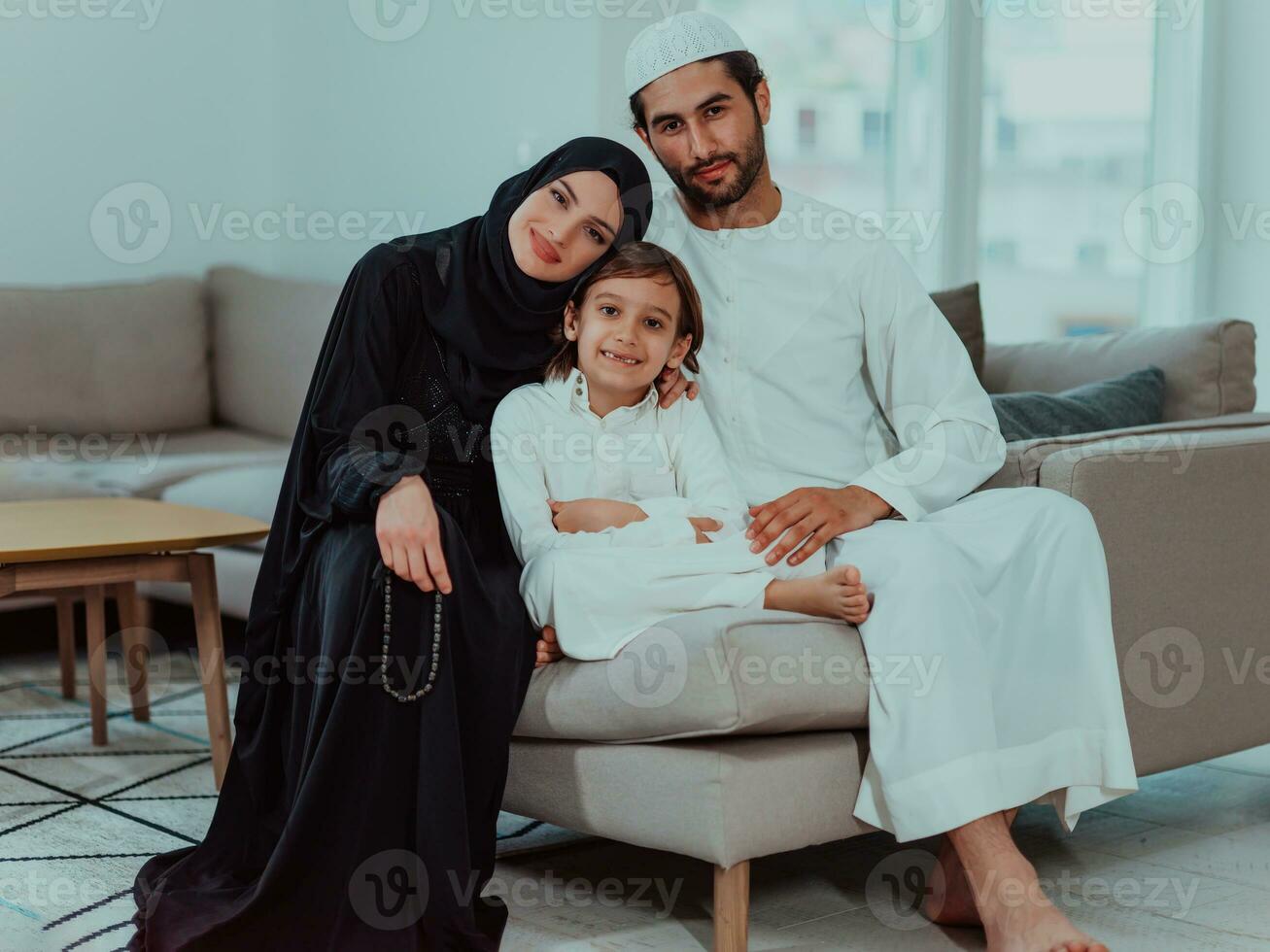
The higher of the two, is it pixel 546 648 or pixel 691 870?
pixel 546 648

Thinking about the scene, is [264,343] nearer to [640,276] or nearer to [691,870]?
[640,276]

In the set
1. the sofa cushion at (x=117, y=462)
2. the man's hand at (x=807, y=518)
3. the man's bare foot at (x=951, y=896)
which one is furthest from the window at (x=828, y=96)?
the man's bare foot at (x=951, y=896)

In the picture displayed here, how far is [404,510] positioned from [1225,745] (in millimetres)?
1397

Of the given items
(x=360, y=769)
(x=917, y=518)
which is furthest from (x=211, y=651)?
(x=917, y=518)

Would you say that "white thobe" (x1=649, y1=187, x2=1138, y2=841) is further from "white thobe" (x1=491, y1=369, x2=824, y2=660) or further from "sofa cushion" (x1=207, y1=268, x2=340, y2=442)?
"sofa cushion" (x1=207, y1=268, x2=340, y2=442)

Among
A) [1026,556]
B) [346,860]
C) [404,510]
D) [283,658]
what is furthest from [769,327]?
[346,860]

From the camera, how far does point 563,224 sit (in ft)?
7.07

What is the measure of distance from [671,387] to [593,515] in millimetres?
279

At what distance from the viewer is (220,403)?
4293 mm

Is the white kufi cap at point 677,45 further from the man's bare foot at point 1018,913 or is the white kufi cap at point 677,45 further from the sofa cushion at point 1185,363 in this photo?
the man's bare foot at point 1018,913

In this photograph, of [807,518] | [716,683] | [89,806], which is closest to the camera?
[716,683]

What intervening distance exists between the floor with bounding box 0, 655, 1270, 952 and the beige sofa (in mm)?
172

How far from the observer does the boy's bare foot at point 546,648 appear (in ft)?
6.55

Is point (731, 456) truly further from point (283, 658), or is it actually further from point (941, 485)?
point (283, 658)
